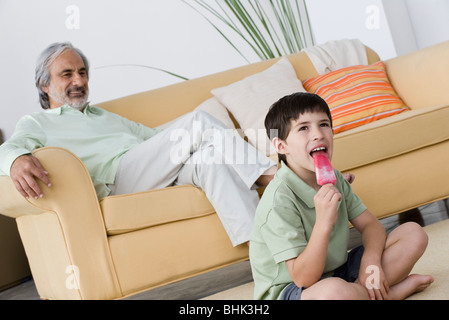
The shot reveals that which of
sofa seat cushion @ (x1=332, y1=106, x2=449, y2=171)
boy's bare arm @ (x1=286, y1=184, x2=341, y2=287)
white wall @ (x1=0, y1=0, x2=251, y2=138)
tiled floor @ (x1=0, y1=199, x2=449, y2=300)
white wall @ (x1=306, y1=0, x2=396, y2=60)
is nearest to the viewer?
boy's bare arm @ (x1=286, y1=184, x2=341, y2=287)

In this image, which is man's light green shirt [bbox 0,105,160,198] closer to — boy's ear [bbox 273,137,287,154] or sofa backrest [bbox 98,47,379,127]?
sofa backrest [bbox 98,47,379,127]

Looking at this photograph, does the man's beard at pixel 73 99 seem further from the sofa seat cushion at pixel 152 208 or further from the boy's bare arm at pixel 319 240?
the boy's bare arm at pixel 319 240

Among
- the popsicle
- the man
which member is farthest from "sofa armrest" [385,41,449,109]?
the popsicle

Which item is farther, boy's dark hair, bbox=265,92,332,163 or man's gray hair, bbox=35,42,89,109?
man's gray hair, bbox=35,42,89,109

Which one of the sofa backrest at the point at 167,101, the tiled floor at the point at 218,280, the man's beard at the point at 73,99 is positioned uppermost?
the man's beard at the point at 73,99

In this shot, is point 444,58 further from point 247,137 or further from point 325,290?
point 325,290

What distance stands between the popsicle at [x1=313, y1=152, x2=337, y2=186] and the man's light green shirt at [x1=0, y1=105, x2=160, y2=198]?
107cm

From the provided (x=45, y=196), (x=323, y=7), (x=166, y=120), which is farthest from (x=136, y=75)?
(x=45, y=196)

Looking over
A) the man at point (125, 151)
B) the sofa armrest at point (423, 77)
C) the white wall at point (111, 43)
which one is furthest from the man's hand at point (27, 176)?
the white wall at point (111, 43)

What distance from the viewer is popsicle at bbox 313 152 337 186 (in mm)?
1184

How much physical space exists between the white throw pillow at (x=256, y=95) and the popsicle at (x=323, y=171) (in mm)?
1141

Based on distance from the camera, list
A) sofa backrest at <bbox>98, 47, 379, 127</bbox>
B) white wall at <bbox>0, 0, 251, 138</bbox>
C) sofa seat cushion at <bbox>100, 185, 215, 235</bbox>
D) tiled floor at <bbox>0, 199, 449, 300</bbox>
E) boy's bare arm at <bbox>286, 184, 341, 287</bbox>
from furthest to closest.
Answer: white wall at <bbox>0, 0, 251, 138</bbox> → sofa backrest at <bbox>98, 47, 379, 127</bbox> → tiled floor at <bbox>0, 199, 449, 300</bbox> → sofa seat cushion at <bbox>100, 185, 215, 235</bbox> → boy's bare arm at <bbox>286, 184, 341, 287</bbox>

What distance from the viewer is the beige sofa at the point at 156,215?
1.72m

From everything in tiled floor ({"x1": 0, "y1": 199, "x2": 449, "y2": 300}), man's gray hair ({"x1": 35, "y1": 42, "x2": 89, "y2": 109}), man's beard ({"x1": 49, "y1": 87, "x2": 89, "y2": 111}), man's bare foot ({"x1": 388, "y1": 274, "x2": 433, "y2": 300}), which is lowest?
tiled floor ({"x1": 0, "y1": 199, "x2": 449, "y2": 300})
